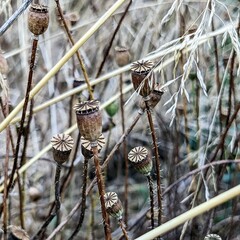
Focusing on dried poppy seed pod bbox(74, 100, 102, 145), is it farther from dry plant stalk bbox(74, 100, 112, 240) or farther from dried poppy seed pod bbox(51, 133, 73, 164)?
dried poppy seed pod bbox(51, 133, 73, 164)

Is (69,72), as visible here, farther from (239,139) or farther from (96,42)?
(239,139)

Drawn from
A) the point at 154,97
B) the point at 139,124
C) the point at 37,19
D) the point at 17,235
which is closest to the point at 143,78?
the point at 154,97

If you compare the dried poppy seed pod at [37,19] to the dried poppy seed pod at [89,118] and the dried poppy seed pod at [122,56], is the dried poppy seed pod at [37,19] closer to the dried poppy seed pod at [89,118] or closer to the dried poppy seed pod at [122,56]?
the dried poppy seed pod at [89,118]

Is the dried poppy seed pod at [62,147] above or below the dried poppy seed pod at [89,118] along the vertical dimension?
below

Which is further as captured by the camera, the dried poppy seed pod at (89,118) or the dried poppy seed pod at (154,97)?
the dried poppy seed pod at (154,97)

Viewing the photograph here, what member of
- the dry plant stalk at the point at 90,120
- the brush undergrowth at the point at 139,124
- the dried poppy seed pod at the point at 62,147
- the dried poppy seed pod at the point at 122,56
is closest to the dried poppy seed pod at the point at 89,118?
the dry plant stalk at the point at 90,120

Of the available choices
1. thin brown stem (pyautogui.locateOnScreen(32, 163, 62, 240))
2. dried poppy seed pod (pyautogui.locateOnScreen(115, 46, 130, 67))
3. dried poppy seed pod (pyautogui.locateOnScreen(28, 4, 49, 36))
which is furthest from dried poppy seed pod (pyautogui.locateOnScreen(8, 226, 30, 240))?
dried poppy seed pod (pyautogui.locateOnScreen(115, 46, 130, 67))

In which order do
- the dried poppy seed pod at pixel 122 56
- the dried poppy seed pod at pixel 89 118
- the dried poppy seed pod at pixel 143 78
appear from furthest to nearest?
the dried poppy seed pod at pixel 122 56 < the dried poppy seed pod at pixel 143 78 < the dried poppy seed pod at pixel 89 118

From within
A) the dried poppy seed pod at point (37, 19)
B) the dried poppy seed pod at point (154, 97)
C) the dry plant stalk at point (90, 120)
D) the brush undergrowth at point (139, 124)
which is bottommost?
the brush undergrowth at point (139, 124)
